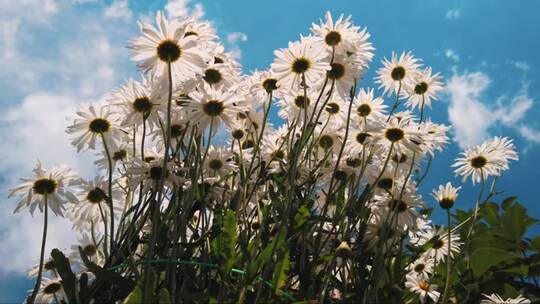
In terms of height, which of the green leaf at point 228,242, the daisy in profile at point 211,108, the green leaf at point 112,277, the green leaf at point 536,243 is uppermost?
the daisy in profile at point 211,108

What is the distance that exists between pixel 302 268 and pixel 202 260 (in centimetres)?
25

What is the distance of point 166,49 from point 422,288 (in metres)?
1.50

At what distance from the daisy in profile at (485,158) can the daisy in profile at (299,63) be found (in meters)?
0.90

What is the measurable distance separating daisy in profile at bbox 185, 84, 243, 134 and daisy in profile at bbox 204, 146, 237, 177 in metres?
0.27

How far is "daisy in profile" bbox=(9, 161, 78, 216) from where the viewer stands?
1632 millimetres

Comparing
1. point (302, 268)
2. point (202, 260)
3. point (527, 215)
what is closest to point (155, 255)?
point (202, 260)

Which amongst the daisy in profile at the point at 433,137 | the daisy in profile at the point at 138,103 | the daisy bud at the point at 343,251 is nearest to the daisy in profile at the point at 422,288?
the daisy in profile at the point at 433,137

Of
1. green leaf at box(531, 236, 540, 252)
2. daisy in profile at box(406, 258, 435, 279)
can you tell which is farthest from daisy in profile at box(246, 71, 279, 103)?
green leaf at box(531, 236, 540, 252)

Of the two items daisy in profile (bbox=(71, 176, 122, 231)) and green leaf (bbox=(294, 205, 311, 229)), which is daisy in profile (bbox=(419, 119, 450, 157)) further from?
daisy in profile (bbox=(71, 176, 122, 231))

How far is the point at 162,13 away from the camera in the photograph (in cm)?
140

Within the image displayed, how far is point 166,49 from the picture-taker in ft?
4.51

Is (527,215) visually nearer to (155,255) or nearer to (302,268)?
(302,268)

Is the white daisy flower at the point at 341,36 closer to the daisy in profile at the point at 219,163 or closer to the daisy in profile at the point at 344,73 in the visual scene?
the daisy in profile at the point at 344,73

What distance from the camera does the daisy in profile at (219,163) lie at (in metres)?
1.86
